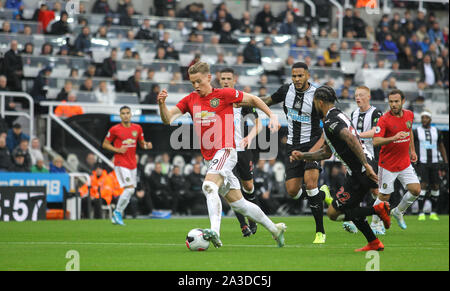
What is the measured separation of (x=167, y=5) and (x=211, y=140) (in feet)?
65.0

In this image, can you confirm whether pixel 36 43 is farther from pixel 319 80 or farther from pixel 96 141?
pixel 319 80

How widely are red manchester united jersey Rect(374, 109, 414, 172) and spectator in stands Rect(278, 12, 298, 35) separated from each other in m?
15.8

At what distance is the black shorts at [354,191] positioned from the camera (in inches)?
405

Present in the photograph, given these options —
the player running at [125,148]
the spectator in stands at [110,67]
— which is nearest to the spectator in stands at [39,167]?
the player running at [125,148]

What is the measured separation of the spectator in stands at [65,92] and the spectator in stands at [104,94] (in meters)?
0.81

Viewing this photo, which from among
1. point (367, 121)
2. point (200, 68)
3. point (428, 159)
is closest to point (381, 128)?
point (367, 121)

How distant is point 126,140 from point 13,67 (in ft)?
20.3

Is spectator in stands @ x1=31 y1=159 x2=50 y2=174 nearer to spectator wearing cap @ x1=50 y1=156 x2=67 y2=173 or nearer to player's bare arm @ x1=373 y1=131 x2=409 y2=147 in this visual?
spectator wearing cap @ x1=50 y1=156 x2=67 y2=173

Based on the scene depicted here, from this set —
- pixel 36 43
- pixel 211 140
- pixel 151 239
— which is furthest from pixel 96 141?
pixel 211 140

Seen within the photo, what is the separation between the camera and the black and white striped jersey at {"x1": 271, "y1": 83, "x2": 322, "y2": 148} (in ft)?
41.0

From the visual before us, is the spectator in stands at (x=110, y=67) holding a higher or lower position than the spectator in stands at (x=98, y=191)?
higher

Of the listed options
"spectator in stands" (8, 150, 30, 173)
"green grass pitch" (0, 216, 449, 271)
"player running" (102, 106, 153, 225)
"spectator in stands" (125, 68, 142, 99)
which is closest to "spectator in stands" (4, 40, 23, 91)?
"spectator in stands" (8, 150, 30, 173)

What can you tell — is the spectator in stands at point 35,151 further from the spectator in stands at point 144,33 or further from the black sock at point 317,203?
the black sock at point 317,203

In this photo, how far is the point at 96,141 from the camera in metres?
23.1
